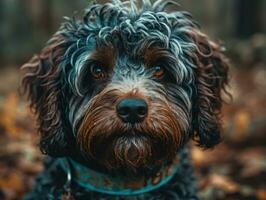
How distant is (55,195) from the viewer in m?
5.30

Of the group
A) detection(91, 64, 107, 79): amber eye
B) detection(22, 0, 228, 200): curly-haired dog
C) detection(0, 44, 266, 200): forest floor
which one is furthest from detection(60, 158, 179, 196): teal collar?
detection(0, 44, 266, 200): forest floor

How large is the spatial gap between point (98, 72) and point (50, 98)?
1.28 ft

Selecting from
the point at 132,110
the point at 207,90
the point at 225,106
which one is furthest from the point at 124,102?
the point at 225,106

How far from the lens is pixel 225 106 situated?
9.39 metres

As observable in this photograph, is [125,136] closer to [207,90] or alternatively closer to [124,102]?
[124,102]

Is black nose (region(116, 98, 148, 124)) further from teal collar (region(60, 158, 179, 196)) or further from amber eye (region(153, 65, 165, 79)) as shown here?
teal collar (region(60, 158, 179, 196))

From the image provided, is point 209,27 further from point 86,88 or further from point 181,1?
point 86,88

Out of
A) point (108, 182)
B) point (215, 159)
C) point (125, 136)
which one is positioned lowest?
point (215, 159)

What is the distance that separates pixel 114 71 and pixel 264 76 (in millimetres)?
6583

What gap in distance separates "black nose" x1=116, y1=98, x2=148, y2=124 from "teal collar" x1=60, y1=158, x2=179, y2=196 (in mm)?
684

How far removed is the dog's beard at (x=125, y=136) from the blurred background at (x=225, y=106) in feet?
3.09

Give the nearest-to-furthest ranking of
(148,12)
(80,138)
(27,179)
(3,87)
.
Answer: (80,138) < (148,12) < (27,179) < (3,87)

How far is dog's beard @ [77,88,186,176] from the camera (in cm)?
457

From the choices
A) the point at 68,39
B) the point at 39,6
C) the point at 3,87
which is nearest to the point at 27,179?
the point at 68,39
